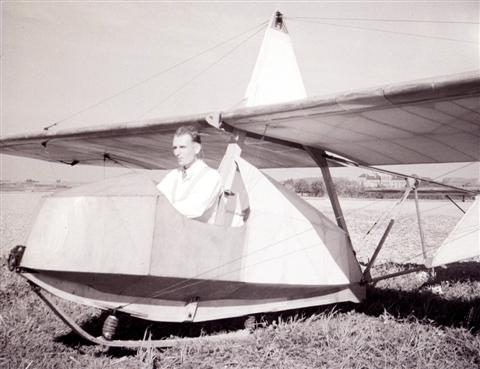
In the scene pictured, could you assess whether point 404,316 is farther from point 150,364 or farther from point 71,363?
point 71,363

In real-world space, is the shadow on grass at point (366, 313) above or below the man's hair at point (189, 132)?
below

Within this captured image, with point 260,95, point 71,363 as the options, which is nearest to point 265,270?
point 71,363

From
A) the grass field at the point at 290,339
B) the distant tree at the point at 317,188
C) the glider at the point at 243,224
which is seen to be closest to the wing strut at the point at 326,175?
the glider at the point at 243,224

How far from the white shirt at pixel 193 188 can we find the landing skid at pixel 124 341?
4.34 feet

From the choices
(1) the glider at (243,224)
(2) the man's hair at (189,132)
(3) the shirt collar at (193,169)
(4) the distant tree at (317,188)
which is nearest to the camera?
(1) the glider at (243,224)

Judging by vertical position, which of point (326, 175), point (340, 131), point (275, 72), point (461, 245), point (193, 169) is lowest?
point (461, 245)

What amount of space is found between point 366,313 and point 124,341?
317 cm

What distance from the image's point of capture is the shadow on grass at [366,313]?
4242mm

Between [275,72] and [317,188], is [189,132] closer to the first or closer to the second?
[275,72]

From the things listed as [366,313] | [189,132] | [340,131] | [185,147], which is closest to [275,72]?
[340,131]

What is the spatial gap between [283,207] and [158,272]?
69.3 inches

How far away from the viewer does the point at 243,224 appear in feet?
12.7

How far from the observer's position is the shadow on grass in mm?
4242

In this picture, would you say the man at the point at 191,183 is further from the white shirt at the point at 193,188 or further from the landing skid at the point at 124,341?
the landing skid at the point at 124,341
